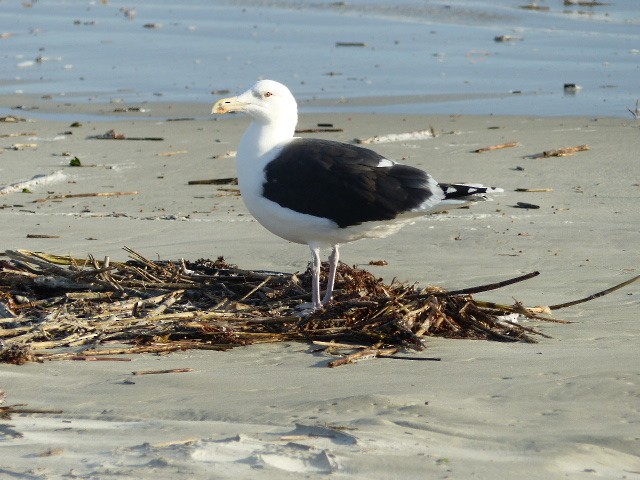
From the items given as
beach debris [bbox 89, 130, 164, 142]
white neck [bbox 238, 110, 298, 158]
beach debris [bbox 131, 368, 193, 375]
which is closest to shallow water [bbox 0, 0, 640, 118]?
beach debris [bbox 89, 130, 164, 142]

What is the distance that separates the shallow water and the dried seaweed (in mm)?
9301

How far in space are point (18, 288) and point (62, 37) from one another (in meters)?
18.2

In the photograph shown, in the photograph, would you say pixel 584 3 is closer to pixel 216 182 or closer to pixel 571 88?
pixel 571 88

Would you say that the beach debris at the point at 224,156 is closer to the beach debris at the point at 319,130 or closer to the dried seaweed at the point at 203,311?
the beach debris at the point at 319,130

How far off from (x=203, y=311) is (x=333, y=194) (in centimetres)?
104

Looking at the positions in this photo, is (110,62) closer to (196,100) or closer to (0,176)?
(196,100)

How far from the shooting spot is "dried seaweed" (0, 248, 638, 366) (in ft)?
19.2

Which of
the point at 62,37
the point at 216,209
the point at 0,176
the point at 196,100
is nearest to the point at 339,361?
the point at 216,209

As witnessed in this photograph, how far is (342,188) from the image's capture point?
262 inches

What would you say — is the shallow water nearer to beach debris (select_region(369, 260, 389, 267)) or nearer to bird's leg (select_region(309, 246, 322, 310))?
beach debris (select_region(369, 260, 389, 267))

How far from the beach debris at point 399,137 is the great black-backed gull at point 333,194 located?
613cm

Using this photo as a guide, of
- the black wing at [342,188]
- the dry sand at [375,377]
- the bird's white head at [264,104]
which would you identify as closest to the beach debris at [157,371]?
the dry sand at [375,377]

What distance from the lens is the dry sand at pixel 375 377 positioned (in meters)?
3.98

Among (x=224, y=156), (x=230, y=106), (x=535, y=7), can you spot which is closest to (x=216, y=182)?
(x=224, y=156)
